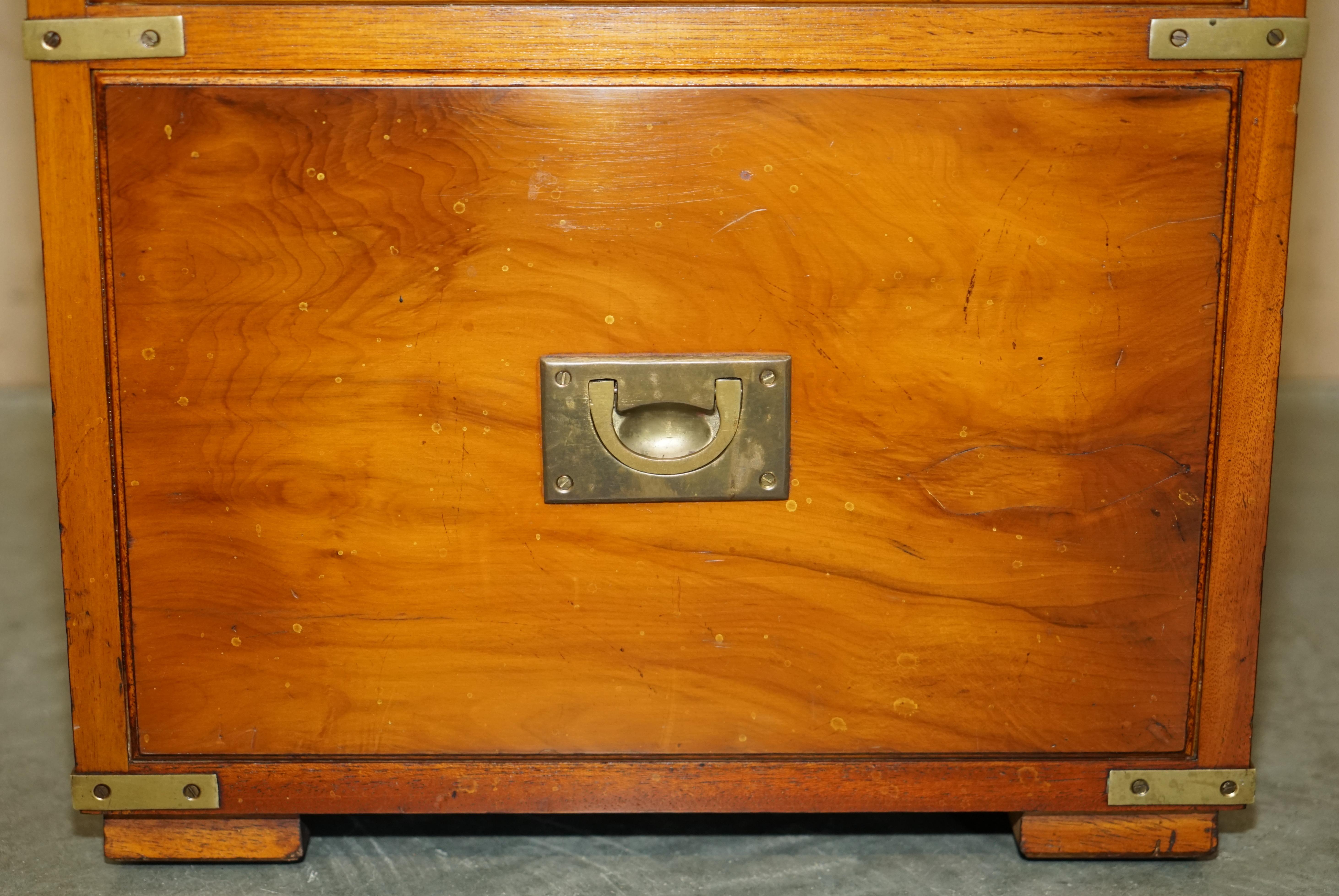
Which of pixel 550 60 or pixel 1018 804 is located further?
pixel 1018 804

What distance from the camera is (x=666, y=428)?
1068mm

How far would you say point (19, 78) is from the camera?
2.29 meters

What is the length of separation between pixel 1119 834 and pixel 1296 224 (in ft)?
5.13

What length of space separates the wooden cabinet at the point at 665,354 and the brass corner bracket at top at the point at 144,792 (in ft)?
0.05

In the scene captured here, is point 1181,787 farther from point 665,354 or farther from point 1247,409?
point 665,354

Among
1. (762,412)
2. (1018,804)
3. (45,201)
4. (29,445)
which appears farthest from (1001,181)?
(29,445)

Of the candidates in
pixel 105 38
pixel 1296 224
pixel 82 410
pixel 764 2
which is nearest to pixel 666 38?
pixel 764 2

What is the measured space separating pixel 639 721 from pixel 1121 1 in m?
0.78

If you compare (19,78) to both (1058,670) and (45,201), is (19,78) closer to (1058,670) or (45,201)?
(45,201)

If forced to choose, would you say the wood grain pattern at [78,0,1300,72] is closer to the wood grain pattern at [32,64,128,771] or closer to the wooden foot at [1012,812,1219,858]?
the wood grain pattern at [32,64,128,771]

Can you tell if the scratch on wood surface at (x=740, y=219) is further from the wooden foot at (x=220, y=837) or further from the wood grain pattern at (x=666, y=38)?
the wooden foot at (x=220, y=837)

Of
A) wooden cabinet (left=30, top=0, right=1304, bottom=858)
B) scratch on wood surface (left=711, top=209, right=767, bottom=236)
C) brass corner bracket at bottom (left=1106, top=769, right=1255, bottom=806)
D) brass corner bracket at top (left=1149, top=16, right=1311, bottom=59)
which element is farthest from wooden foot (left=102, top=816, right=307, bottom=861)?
brass corner bracket at top (left=1149, top=16, right=1311, bottom=59)

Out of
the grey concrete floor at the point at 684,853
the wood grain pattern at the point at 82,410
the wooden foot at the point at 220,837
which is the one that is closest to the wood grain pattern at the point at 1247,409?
the grey concrete floor at the point at 684,853

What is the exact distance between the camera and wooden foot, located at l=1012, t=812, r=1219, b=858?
111 cm
